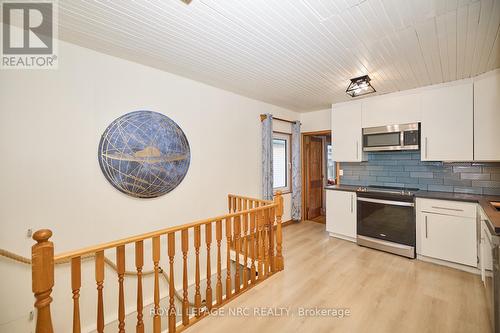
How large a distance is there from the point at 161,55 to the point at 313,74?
191 cm

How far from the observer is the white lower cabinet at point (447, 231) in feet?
8.87

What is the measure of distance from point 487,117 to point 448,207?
1.23m

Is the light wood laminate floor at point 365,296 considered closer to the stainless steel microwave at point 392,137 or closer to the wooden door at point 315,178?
the stainless steel microwave at point 392,137

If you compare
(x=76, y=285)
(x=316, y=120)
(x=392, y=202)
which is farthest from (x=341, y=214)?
(x=76, y=285)

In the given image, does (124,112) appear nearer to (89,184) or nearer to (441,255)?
(89,184)

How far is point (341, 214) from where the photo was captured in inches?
154

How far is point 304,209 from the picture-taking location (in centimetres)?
527

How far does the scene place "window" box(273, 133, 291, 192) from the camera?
16.0ft

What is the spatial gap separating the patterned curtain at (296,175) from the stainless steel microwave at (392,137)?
4.64 feet

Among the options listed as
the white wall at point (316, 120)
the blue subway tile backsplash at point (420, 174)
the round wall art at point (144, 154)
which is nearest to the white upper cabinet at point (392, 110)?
the blue subway tile backsplash at point (420, 174)

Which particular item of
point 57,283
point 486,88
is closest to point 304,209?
point 486,88

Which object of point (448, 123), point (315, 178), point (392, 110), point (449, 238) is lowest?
point (449, 238)

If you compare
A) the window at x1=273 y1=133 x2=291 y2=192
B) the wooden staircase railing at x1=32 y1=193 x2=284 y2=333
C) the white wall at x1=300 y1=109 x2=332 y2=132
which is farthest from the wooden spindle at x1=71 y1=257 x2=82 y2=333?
the white wall at x1=300 y1=109 x2=332 y2=132

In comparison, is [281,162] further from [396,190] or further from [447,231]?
[447,231]
